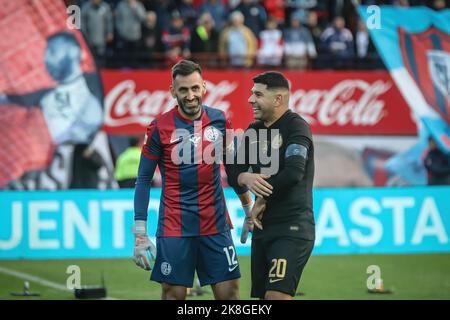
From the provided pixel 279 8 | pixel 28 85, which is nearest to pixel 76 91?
pixel 28 85

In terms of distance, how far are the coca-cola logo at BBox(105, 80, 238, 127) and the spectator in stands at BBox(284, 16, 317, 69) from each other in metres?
1.82

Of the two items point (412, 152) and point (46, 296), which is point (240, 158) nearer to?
point (46, 296)

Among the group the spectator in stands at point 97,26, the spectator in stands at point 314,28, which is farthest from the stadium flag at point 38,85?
the spectator in stands at point 314,28

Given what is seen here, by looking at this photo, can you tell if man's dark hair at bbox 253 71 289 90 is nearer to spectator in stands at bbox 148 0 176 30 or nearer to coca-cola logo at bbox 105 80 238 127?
coca-cola logo at bbox 105 80 238 127

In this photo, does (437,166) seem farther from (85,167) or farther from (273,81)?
(273,81)

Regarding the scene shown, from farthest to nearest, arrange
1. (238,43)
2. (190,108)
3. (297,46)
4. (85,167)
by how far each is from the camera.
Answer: (297,46)
(238,43)
(85,167)
(190,108)

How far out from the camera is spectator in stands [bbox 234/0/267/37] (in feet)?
67.5

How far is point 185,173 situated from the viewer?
788cm

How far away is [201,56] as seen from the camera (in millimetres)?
20344

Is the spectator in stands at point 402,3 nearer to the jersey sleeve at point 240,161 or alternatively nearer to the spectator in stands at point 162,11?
the spectator in stands at point 162,11

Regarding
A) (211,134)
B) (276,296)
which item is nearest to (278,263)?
(276,296)

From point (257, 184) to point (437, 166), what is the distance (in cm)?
1299

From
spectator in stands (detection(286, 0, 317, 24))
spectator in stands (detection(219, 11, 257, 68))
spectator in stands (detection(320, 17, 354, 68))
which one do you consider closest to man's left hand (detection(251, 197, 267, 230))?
spectator in stands (detection(219, 11, 257, 68))

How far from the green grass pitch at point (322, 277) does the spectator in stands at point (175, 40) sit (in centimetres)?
621
